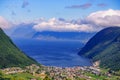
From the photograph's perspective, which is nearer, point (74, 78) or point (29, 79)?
point (29, 79)

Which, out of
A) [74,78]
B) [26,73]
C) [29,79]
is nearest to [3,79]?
[29,79]

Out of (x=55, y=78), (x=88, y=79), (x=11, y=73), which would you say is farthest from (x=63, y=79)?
(x=11, y=73)

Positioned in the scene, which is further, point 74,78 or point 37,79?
point 74,78

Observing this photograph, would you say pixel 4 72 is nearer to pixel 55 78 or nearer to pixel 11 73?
pixel 11 73

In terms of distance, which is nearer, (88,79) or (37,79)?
(37,79)

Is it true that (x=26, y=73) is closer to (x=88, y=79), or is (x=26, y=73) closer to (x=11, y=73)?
(x=11, y=73)

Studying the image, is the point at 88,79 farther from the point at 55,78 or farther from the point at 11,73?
the point at 11,73
